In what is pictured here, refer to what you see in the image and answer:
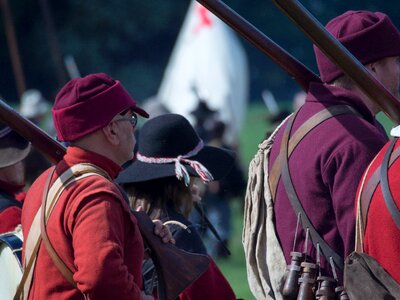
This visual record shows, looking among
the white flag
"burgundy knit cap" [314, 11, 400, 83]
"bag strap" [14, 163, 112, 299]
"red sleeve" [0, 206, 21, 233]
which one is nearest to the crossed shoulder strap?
"burgundy knit cap" [314, 11, 400, 83]

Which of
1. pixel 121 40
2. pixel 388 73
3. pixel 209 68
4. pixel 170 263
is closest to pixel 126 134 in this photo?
pixel 170 263

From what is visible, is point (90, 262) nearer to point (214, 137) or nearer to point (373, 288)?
point (373, 288)

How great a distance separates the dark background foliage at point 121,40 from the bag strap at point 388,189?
31.4 metres

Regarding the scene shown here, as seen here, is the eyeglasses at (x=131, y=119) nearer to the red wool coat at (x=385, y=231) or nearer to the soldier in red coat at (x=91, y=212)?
the soldier in red coat at (x=91, y=212)

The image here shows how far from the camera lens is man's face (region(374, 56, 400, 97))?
4.64 metres

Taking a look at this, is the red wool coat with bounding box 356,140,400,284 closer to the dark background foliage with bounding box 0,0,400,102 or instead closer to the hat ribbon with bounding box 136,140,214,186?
the hat ribbon with bounding box 136,140,214,186

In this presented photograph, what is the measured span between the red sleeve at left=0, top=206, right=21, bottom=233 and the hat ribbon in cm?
58

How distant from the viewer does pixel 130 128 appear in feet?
13.8

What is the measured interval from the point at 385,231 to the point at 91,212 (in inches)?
37.1

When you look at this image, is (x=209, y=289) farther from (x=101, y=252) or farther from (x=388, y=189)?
(x=388, y=189)

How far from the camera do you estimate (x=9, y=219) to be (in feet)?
16.8

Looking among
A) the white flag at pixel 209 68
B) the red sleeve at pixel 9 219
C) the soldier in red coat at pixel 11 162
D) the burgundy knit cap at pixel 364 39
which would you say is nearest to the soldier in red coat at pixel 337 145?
the burgundy knit cap at pixel 364 39

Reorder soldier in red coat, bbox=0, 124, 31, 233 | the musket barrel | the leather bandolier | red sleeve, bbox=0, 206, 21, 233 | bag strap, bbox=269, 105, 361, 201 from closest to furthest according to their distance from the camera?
the leather bandolier
bag strap, bbox=269, 105, 361, 201
the musket barrel
red sleeve, bbox=0, 206, 21, 233
soldier in red coat, bbox=0, 124, 31, 233

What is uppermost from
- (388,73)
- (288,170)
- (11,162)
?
(388,73)
